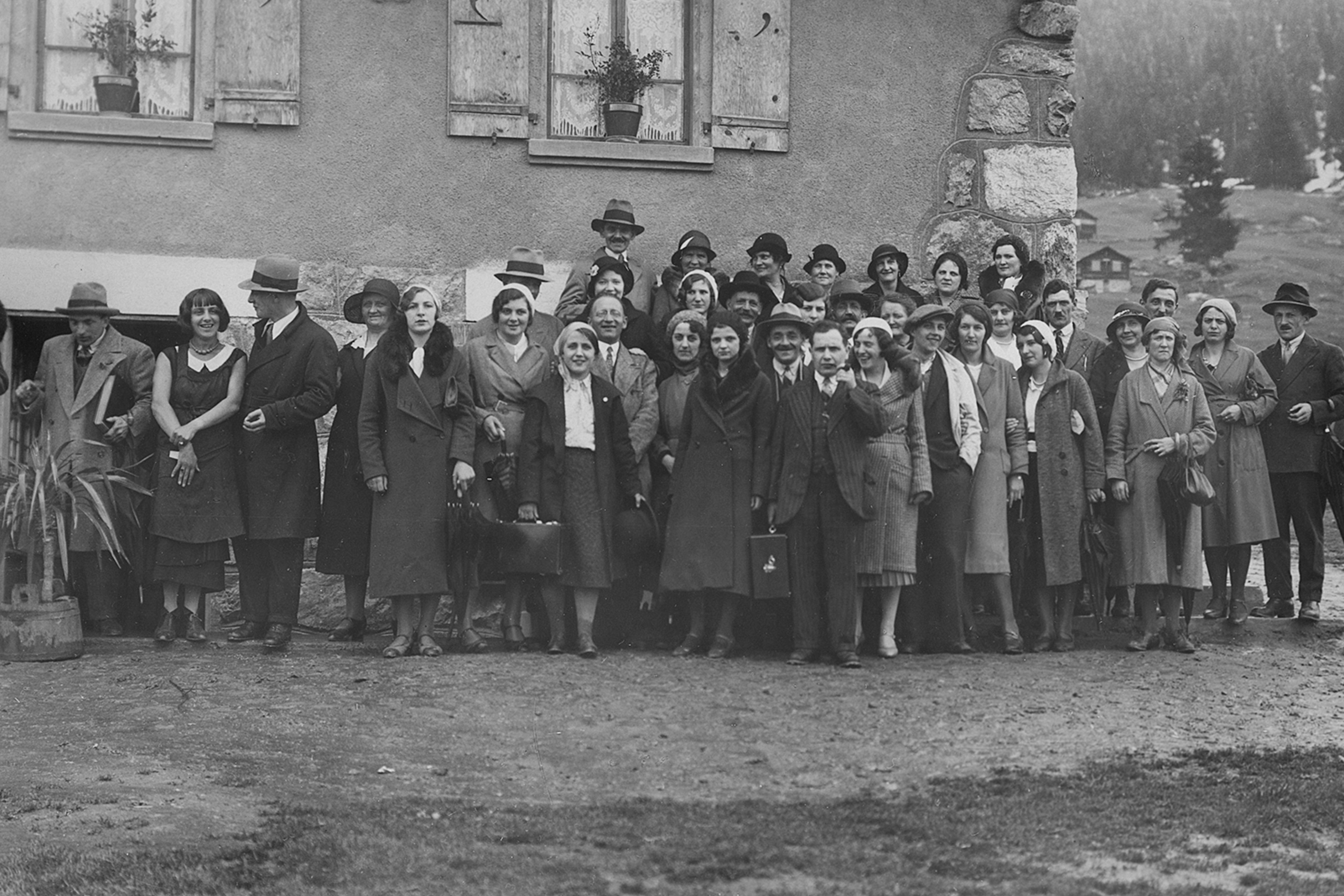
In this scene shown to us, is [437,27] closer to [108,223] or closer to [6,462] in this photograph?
[108,223]

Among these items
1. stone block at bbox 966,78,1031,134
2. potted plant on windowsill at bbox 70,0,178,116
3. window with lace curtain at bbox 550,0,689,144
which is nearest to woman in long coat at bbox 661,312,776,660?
window with lace curtain at bbox 550,0,689,144

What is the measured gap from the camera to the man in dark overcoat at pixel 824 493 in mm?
8469

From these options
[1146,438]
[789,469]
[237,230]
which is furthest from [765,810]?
[237,230]

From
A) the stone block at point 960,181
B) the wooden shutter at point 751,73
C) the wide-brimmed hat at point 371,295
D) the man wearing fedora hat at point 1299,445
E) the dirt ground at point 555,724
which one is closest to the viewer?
the dirt ground at point 555,724

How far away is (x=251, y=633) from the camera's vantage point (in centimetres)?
897

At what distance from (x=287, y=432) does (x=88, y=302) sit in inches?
55.1

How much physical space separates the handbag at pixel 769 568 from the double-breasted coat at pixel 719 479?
44 millimetres

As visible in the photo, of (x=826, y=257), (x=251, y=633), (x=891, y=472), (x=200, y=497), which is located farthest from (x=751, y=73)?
(x=251, y=633)

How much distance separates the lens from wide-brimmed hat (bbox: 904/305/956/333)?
29.5ft

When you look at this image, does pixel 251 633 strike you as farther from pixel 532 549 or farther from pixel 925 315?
pixel 925 315

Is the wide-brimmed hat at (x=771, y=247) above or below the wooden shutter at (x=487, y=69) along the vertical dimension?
below

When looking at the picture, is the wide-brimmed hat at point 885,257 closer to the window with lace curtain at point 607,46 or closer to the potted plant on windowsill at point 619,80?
the window with lace curtain at point 607,46

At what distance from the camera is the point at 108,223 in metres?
10.4

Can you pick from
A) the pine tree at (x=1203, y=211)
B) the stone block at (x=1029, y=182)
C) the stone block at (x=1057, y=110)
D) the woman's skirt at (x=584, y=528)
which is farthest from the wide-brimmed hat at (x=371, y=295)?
the pine tree at (x=1203, y=211)
